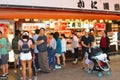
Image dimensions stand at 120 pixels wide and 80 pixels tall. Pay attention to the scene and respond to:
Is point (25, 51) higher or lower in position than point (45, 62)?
higher

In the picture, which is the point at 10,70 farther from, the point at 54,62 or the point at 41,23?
→ the point at 41,23

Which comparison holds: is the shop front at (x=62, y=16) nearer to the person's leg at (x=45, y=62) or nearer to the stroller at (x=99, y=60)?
the person's leg at (x=45, y=62)

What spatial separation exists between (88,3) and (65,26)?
6.99 feet

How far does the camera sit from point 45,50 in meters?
14.3

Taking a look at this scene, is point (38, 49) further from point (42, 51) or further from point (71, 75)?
point (71, 75)

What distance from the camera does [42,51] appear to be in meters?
14.2

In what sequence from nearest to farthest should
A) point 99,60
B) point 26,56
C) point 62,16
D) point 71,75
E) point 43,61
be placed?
point 26,56
point 99,60
point 71,75
point 43,61
point 62,16

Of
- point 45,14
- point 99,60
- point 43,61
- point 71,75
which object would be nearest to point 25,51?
point 43,61

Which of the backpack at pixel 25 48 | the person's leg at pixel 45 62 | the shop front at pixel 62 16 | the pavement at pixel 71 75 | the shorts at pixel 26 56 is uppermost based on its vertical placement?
the shop front at pixel 62 16

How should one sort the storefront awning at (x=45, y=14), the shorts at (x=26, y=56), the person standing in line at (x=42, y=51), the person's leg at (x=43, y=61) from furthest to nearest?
the storefront awning at (x=45, y=14) < the person's leg at (x=43, y=61) < the person standing in line at (x=42, y=51) < the shorts at (x=26, y=56)

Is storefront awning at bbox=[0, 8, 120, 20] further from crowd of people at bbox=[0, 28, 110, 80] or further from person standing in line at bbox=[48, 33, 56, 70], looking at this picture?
person standing in line at bbox=[48, 33, 56, 70]

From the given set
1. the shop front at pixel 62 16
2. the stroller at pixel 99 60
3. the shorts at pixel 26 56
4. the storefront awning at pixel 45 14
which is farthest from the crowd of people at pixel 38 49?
the shop front at pixel 62 16

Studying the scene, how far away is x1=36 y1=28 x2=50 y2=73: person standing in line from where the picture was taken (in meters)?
14.0

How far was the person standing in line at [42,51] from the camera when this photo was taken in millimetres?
14023
